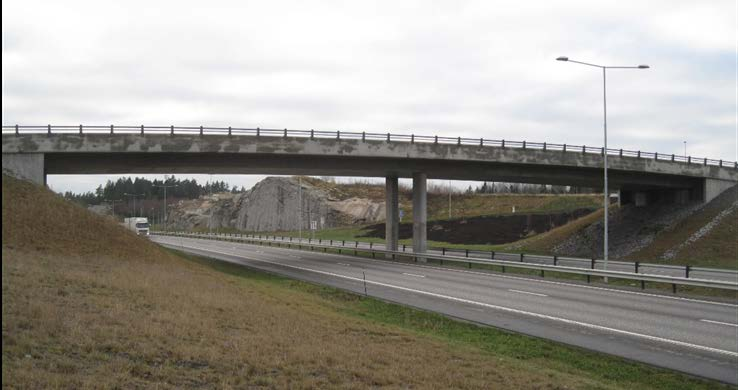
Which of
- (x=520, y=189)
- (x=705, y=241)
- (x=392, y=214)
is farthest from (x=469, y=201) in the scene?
(x=705, y=241)

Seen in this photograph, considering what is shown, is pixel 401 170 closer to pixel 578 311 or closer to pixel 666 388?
pixel 578 311

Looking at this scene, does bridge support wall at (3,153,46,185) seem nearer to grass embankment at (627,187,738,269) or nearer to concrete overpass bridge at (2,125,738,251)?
concrete overpass bridge at (2,125,738,251)

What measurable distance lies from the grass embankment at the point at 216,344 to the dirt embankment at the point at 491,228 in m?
59.4

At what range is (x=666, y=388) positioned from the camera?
9.89m

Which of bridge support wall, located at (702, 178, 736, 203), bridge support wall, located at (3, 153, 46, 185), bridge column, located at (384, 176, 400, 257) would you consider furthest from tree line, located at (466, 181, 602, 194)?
bridge support wall, located at (3, 153, 46, 185)

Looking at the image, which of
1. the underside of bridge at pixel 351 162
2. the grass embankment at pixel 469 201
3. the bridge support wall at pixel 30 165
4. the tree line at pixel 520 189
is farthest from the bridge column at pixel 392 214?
the tree line at pixel 520 189

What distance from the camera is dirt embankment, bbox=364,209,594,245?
246 feet

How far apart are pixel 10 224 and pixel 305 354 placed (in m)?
9.00

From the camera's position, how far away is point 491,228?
7950 centimetres

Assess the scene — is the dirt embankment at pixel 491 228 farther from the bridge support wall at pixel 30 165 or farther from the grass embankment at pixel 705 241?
the bridge support wall at pixel 30 165

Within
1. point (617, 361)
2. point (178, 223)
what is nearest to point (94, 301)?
point (617, 361)

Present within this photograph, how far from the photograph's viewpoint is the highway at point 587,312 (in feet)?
41.7

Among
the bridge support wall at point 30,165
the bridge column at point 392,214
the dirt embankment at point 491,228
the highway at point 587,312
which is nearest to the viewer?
the highway at point 587,312

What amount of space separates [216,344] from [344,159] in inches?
1293
